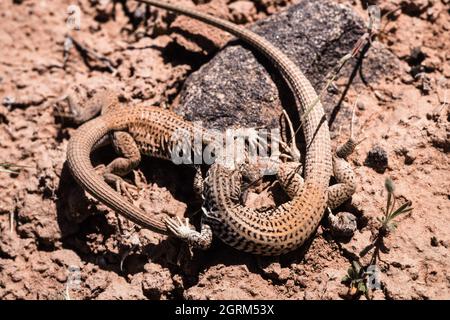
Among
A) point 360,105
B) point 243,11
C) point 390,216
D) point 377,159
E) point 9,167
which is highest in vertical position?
→ point 243,11

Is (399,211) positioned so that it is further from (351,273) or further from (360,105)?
(360,105)

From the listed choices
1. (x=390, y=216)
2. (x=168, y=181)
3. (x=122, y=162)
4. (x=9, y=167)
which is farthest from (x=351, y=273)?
(x=9, y=167)

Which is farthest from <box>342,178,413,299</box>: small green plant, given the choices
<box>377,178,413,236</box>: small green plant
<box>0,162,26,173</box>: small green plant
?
<box>0,162,26,173</box>: small green plant

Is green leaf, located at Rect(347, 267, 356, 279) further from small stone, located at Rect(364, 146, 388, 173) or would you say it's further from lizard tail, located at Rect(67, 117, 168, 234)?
lizard tail, located at Rect(67, 117, 168, 234)

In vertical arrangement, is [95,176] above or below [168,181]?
above

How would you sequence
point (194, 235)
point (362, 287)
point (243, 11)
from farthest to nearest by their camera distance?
point (243, 11), point (194, 235), point (362, 287)

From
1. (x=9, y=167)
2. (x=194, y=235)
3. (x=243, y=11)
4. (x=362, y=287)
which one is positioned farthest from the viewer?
(x=243, y=11)
